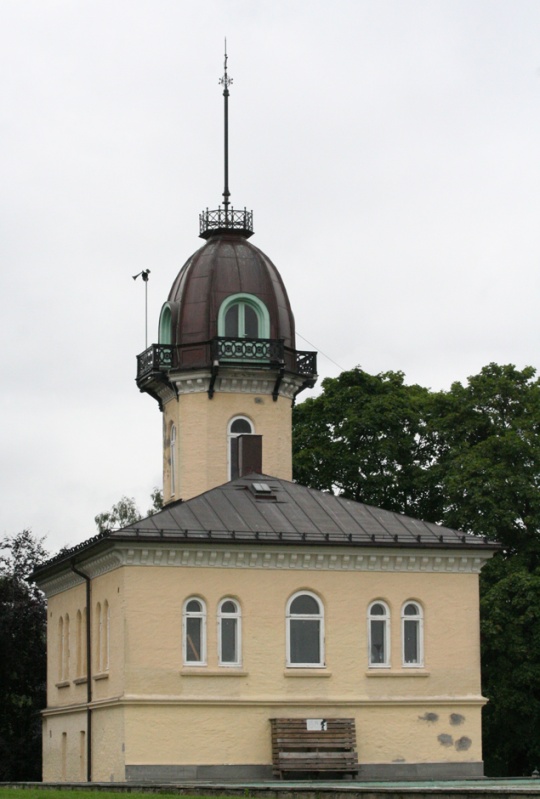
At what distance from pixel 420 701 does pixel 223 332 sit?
12.3m

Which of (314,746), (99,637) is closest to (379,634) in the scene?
(314,746)

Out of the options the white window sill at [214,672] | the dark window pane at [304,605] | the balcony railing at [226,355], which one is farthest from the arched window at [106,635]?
the balcony railing at [226,355]

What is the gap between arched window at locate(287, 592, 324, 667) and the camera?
143 feet

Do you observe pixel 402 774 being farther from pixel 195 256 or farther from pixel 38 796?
pixel 195 256

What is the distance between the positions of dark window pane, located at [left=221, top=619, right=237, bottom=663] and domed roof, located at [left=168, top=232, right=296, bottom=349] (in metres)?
10.2

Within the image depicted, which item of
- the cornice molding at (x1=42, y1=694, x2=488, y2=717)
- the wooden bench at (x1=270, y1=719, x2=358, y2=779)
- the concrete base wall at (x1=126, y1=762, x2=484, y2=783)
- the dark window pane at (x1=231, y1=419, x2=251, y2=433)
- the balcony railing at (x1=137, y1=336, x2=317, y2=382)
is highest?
the balcony railing at (x1=137, y1=336, x2=317, y2=382)

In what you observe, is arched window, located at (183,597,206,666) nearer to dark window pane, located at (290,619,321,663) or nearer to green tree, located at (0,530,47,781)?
dark window pane, located at (290,619,321,663)

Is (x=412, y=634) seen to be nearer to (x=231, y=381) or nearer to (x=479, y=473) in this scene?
(x=231, y=381)

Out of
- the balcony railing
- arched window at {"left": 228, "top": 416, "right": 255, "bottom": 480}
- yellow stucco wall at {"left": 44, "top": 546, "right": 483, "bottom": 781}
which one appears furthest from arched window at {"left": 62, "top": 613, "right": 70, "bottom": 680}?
the balcony railing

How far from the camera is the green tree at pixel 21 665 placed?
5538 cm

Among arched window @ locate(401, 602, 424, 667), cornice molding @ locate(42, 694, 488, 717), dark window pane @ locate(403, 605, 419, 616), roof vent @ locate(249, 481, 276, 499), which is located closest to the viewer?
cornice molding @ locate(42, 694, 488, 717)

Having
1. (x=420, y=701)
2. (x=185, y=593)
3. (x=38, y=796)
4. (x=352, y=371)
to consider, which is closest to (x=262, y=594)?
(x=185, y=593)

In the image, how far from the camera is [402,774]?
1714 inches

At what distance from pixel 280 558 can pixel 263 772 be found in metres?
4.99
